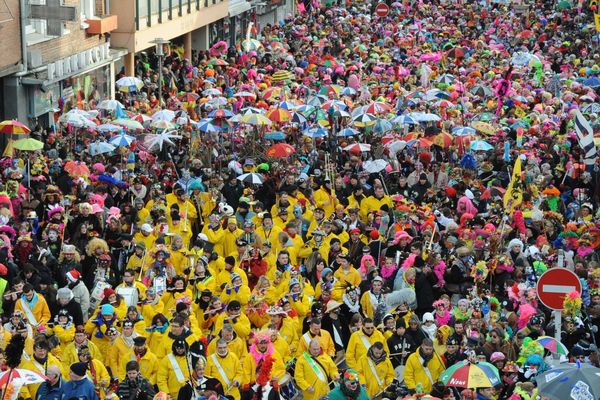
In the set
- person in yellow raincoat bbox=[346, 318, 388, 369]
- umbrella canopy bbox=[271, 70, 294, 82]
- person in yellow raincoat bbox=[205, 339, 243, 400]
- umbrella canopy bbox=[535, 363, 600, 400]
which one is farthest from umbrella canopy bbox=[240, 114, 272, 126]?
umbrella canopy bbox=[535, 363, 600, 400]

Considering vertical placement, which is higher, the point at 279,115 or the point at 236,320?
the point at 236,320

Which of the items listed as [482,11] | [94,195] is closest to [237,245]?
[94,195]

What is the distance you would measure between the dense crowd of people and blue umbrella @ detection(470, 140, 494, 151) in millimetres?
42

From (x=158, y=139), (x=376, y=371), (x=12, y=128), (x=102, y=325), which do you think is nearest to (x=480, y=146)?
(x=158, y=139)

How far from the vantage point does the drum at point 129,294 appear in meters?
17.1

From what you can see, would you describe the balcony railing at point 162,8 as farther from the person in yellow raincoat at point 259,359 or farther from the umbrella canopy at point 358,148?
the person in yellow raincoat at point 259,359

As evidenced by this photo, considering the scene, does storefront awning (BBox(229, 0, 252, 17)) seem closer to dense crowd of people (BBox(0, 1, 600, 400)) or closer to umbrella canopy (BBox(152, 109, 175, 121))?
dense crowd of people (BBox(0, 1, 600, 400))

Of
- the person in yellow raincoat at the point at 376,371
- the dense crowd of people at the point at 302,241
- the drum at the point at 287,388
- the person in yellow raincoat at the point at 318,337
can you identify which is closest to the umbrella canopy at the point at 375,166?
the dense crowd of people at the point at 302,241

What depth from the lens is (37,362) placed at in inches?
580

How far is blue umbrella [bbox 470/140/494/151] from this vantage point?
25.8 meters

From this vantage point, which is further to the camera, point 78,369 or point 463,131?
point 463,131

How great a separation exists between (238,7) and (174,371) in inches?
1408

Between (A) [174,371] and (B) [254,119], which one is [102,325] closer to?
(A) [174,371]

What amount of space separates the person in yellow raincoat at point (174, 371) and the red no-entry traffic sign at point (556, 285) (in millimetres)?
3603
